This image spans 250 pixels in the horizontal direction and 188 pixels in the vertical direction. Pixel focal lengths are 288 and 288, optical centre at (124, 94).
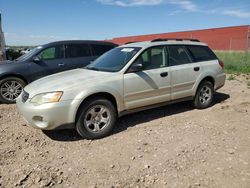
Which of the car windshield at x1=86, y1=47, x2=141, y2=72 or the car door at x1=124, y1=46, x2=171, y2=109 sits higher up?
the car windshield at x1=86, y1=47, x2=141, y2=72

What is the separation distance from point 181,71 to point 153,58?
28.5 inches

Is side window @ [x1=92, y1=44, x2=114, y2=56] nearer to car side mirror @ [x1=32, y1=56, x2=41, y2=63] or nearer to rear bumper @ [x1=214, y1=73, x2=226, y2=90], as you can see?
car side mirror @ [x1=32, y1=56, x2=41, y2=63]

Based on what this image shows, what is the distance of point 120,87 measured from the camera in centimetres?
517

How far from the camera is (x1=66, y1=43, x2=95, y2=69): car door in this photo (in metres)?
8.39

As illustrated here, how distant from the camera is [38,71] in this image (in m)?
7.84

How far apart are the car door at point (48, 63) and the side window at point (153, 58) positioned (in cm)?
332

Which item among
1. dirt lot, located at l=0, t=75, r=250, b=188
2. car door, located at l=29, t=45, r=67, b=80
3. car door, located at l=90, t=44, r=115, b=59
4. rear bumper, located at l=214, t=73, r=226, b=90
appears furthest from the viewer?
car door, located at l=90, t=44, r=115, b=59

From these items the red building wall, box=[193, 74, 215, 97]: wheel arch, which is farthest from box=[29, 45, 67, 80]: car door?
the red building wall

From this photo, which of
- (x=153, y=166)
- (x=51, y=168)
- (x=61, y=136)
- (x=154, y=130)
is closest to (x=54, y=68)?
(x=61, y=136)

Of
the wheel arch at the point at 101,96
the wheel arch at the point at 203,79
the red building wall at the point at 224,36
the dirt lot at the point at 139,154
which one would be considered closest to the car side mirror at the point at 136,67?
the wheel arch at the point at 101,96

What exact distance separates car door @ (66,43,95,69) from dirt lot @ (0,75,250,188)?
269cm

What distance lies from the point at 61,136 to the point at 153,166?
6.34 feet

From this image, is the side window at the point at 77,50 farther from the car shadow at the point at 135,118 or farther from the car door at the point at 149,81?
the car door at the point at 149,81

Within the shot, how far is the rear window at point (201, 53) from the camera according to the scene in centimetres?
662
